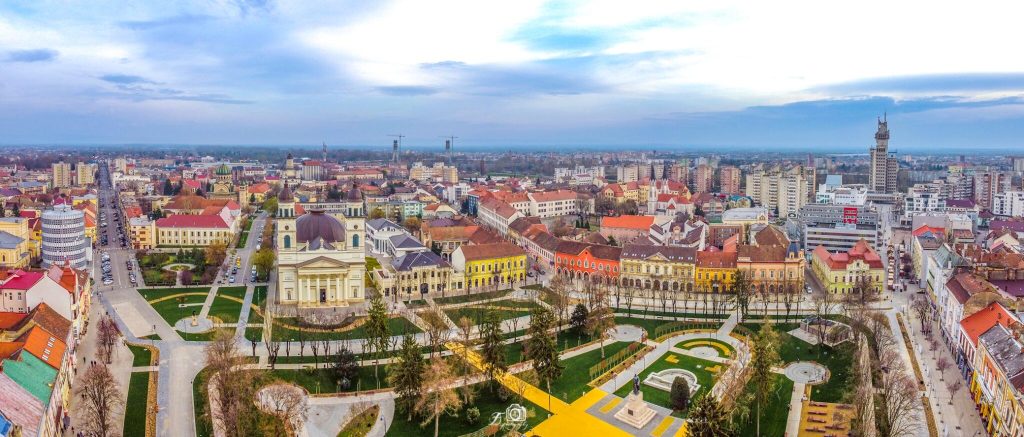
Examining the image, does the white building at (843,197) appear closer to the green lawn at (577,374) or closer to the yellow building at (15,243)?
the green lawn at (577,374)

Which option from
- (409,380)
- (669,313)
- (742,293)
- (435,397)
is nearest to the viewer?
(435,397)

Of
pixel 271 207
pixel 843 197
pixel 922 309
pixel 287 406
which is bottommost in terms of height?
pixel 287 406

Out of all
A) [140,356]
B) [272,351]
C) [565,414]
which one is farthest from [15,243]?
[565,414]

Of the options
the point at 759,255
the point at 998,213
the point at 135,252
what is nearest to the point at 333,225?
the point at 135,252

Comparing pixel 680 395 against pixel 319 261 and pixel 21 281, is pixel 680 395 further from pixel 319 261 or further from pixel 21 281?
pixel 21 281

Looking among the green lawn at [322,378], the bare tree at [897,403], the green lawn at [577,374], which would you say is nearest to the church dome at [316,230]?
the green lawn at [322,378]
